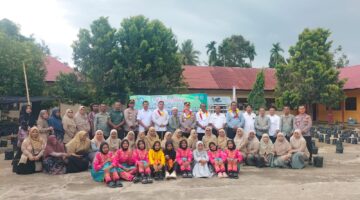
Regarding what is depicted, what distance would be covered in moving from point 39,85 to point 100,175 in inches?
510

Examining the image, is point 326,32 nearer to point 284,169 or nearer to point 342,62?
point 284,169

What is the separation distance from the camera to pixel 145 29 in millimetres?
18922

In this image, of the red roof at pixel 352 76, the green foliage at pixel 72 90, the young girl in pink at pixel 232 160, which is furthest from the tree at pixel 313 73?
the young girl in pink at pixel 232 160

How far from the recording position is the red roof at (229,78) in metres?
27.1

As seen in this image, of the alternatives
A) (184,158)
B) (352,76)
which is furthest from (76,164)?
(352,76)

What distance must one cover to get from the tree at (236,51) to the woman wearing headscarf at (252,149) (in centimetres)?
3689

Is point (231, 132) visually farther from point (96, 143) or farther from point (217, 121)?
point (96, 143)

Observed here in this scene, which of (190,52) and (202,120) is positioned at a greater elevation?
(190,52)

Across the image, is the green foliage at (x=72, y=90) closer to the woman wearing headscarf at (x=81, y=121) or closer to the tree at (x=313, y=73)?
the woman wearing headscarf at (x=81, y=121)

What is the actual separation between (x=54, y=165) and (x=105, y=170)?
179 centimetres

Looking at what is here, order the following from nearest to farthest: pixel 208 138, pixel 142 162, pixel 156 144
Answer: pixel 142 162 → pixel 156 144 → pixel 208 138

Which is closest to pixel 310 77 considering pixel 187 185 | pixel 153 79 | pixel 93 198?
pixel 153 79

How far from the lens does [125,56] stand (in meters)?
18.7

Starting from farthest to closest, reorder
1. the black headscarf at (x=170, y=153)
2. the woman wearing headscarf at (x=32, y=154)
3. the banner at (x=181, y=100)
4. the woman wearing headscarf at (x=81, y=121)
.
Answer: the banner at (x=181, y=100) → the woman wearing headscarf at (x=81, y=121) → the woman wearing headscarf at (x=32, y=154) → the black headscarf at (x=170, y=153)
